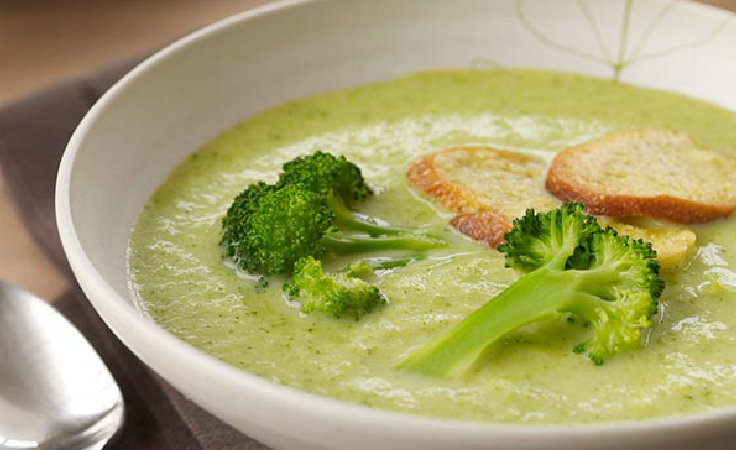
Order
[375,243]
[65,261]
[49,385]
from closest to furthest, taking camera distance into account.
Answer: [375,243]
[49,385]
[65,261]

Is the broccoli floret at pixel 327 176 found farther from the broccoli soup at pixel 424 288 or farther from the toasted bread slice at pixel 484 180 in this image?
the toasted bread slice at pixel 484 180

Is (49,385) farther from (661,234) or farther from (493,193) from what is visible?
(661,234)

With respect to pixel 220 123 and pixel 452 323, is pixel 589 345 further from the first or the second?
pixel 220 123

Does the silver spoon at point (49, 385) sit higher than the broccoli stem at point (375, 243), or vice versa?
the broccoli stem at point (375, 243)

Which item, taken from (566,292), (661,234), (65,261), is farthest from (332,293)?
(65,261)

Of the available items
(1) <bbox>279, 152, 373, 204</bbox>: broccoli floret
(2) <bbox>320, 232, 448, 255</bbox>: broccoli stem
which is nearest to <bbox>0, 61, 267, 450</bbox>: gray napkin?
(2) <bbox>320, 232, 448, 255</bbox>: broccoli stem

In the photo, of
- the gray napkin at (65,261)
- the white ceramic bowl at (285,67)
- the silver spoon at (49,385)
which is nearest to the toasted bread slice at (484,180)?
the white ceramic bowl at (285,67)
